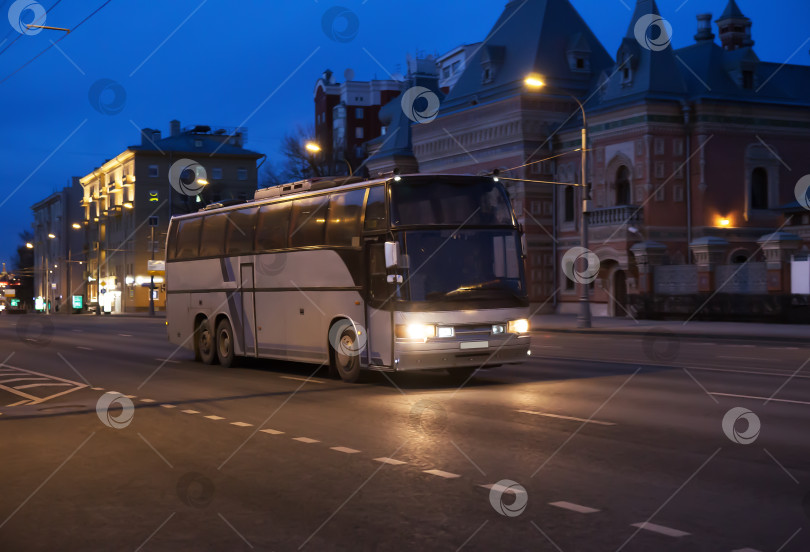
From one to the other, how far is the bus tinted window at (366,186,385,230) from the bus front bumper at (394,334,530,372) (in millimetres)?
2075

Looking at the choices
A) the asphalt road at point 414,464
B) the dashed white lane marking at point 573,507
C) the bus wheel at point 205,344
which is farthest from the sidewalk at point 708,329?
the dashed white lane marking at point 573,507

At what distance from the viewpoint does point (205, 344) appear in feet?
76.9

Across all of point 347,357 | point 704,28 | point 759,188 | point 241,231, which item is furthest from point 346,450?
point 704,28

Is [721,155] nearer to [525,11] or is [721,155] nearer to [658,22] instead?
[658,22]

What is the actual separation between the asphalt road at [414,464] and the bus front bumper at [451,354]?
1.56ft

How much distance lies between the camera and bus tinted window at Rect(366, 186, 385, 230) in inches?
667

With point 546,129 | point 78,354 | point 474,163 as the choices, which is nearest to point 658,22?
point 546,129

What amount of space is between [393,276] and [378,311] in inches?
28.6

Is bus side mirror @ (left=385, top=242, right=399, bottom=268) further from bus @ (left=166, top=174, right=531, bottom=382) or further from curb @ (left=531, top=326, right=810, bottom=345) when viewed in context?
curb @ (left=531, top=326, right=810, bottom=345)

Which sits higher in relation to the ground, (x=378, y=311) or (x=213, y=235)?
(x=213, y=235)

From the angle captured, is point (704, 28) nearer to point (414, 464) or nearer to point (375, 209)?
point (375, 209)

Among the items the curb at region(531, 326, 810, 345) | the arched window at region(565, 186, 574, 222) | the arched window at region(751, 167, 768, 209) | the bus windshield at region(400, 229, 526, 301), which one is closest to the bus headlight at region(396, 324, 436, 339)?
the bus windshield at region(400, 229, 526, 301)

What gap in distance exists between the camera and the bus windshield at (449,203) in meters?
16.8

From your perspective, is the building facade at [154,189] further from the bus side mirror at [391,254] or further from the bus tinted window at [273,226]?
the bus side mirror at [391,254]
